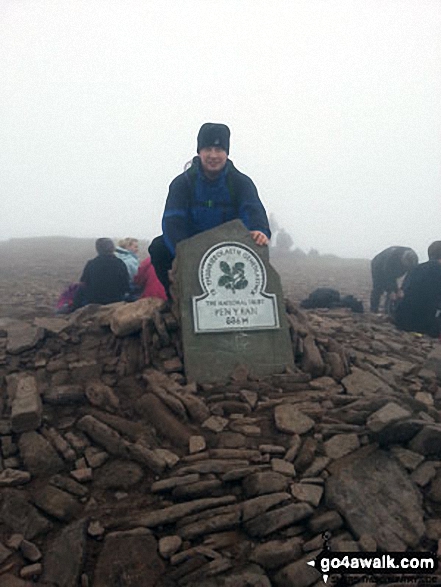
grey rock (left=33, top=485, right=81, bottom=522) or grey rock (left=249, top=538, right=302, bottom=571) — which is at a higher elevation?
grey rock (left=33, top=485, right=81, bottom=522)

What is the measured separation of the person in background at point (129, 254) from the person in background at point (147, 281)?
556 millimetres

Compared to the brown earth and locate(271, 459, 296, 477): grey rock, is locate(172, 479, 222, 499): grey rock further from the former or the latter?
the brown earth

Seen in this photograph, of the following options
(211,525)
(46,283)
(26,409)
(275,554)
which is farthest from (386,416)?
(46,283)

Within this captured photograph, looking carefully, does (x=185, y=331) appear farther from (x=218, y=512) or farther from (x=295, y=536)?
(x=295, y=536)

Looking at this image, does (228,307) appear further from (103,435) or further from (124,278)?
(124,278)

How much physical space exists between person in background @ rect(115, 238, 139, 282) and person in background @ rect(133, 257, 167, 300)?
556 mm

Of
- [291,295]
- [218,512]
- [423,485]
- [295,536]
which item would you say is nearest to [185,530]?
[218,512]

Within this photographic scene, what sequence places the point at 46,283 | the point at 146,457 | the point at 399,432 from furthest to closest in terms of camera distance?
the point at 46,283
the point at 399,432
the point at 146,457

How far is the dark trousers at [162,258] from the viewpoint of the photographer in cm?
639

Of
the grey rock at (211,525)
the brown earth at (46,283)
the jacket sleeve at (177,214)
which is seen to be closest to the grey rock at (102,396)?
Result: the grey rock at (211,525)

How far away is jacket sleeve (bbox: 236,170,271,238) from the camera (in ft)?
19.5

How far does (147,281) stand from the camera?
8266 mm

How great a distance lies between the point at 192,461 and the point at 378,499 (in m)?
1.51

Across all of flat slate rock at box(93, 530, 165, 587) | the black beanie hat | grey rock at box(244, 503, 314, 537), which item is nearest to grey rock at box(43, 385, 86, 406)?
flat slate rock at box(93, 530, 165, 587)
